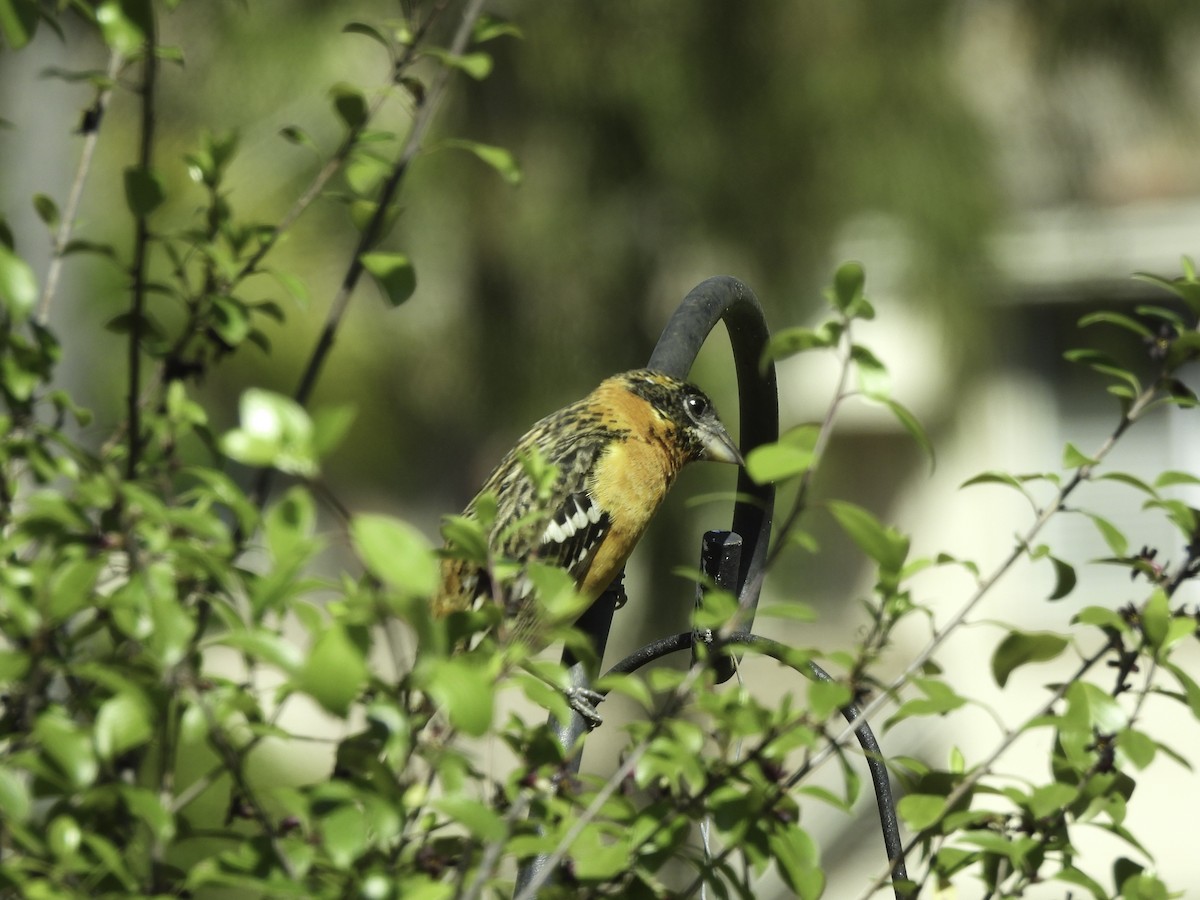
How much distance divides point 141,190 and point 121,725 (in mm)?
383

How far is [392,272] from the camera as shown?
41.3 inches

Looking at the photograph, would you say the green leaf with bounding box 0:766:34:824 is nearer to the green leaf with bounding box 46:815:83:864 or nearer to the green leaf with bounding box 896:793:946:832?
the green leaf with bounding box 46:815:83:864

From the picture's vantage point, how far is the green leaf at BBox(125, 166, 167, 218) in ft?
3.10

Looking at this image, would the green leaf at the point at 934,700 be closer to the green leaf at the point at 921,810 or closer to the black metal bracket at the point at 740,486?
the green leaf at the point at 921,810

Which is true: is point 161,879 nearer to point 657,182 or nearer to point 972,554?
point 657,182

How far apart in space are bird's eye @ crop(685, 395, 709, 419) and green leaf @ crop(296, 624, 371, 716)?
200 centimetres

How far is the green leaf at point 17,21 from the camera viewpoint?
2.87ft

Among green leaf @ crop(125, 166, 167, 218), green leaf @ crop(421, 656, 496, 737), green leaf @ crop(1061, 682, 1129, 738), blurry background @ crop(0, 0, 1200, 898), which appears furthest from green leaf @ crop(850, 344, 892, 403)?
blurry background @ crop(0, 0, 1200, 898)

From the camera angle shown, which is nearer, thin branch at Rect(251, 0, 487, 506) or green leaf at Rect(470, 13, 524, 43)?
thin branch at Rect(251, 0, 487, 506)

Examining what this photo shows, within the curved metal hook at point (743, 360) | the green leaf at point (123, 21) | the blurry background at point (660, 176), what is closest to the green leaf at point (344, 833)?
the green leaf at point (123, 21)

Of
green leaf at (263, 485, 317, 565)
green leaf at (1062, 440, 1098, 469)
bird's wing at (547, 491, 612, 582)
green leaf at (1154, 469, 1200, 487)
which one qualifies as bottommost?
bird's wing at (547, 491, 612, 582)

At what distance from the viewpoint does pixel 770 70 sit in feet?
15.3

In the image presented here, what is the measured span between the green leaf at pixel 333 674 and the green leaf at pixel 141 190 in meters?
0.40

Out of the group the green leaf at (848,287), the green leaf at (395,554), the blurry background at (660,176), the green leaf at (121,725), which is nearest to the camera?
the green leaf at (395,554)
